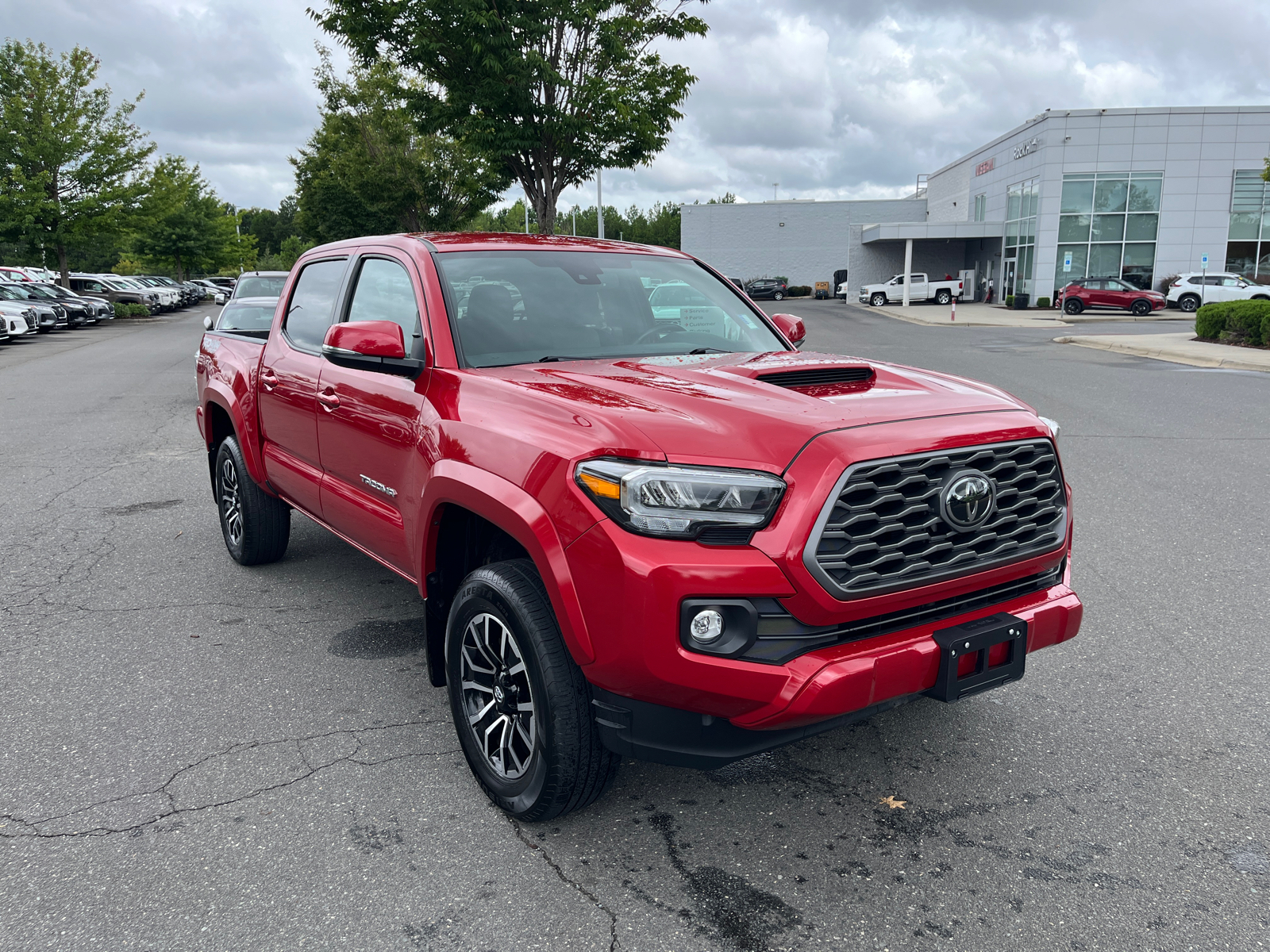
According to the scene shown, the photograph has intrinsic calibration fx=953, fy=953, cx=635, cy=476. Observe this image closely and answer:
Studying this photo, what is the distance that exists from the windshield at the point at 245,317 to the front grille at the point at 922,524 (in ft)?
21.5

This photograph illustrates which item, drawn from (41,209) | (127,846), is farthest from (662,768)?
(41,209)

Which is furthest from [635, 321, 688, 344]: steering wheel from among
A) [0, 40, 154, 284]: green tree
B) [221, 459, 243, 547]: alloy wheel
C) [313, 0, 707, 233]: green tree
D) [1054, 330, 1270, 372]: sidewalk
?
[0, 40, 154, 284]: green tree

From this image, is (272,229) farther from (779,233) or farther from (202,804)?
(202,804)

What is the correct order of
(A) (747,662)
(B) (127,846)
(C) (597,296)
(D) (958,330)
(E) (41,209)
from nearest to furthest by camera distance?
(A) (747,662) → (B) (127,846) → (C) (597,296) → (D) (958,330) → (E) (41,209)

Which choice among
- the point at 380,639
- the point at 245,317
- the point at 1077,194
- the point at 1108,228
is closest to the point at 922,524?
the point at 380,639

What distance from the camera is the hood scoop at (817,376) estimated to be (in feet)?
10.1

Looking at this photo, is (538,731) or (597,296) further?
(597,296)

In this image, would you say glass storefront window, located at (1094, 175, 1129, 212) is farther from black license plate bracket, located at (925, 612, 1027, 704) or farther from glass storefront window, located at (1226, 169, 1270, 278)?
black license plate bracket, located at (925, 612, 1027, 704)

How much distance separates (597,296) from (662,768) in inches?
75.0

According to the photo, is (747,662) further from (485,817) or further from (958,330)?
(958,330)

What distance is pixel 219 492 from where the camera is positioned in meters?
5.91

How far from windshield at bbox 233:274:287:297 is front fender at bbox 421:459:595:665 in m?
11.3

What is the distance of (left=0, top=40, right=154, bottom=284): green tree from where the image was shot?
33.1m

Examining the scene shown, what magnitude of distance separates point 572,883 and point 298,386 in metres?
2.81
